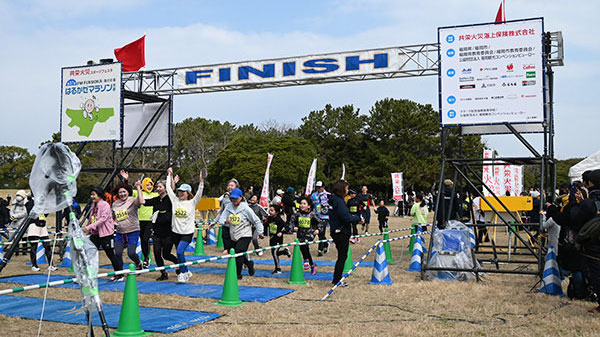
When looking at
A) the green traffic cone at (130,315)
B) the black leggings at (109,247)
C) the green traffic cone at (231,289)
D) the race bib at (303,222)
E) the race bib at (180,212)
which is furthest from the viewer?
the race bib at (303,222)

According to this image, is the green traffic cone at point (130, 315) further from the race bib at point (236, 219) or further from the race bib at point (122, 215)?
Result: the race bib at point (122, 215)

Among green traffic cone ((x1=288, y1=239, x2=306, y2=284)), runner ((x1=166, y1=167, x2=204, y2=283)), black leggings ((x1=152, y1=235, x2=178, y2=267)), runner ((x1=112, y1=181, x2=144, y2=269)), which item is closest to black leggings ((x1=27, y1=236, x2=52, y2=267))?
runner ((x1=112, y1=181, x2=144, y2=269))

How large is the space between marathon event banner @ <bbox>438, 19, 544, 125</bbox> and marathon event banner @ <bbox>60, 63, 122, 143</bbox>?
8.28m

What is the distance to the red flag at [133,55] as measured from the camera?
51.7 ft

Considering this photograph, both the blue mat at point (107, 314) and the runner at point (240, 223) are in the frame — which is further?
the runner at point (240, 223)

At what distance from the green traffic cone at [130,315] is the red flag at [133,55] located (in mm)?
11515

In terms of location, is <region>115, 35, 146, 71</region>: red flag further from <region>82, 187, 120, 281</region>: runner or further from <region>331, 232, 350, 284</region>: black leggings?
<region>331, 232, 350, 284</region>: black leggings

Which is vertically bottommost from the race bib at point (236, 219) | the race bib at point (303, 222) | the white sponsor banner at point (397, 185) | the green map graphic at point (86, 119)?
the race bib at point (303, 222)

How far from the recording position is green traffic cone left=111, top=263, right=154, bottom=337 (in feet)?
18.3

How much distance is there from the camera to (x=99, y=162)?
167 feet

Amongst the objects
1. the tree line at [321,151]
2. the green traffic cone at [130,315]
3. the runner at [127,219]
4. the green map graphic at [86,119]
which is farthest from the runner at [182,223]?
the tree line at [321,151]

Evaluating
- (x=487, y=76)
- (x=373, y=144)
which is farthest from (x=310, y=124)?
(x=487, y=76)

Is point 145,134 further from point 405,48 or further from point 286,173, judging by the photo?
point 286,173

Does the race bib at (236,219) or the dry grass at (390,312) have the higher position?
the race bib at (236,219)
